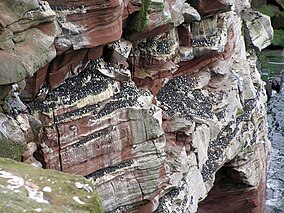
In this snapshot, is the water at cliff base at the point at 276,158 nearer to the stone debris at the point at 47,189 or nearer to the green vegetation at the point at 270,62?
the green vegetation at the point at 270,62

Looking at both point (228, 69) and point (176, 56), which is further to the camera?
point (228, 69)

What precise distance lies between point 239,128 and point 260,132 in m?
1.44

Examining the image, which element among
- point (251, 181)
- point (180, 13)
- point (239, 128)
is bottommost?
point (251, 181)

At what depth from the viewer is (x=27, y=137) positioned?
902 cm

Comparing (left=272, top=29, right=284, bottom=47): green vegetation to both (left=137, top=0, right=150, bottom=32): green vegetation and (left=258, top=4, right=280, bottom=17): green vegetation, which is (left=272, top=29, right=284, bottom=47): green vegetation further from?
(left=137, top=0, right=150, bottom=32): green vegetation

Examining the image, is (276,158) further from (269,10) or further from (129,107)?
(269,10)

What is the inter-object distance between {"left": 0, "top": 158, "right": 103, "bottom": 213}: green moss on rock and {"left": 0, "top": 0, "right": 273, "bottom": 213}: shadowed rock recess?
18 millimetres

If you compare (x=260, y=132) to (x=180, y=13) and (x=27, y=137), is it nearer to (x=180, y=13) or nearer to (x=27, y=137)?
(x=180, y=13)

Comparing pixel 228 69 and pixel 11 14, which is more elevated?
pixel 11 14

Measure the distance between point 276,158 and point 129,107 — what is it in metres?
11.9

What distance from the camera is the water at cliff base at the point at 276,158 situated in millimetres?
19609

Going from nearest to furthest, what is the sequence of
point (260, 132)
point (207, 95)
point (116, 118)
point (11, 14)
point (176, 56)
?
point (11, 14)
point (116, 118)
point (176, 56)
point (207, 95)
point (260, 132)

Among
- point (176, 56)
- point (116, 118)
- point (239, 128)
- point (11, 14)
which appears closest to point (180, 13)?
point (176, 56)

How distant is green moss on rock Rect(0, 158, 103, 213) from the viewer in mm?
5746
